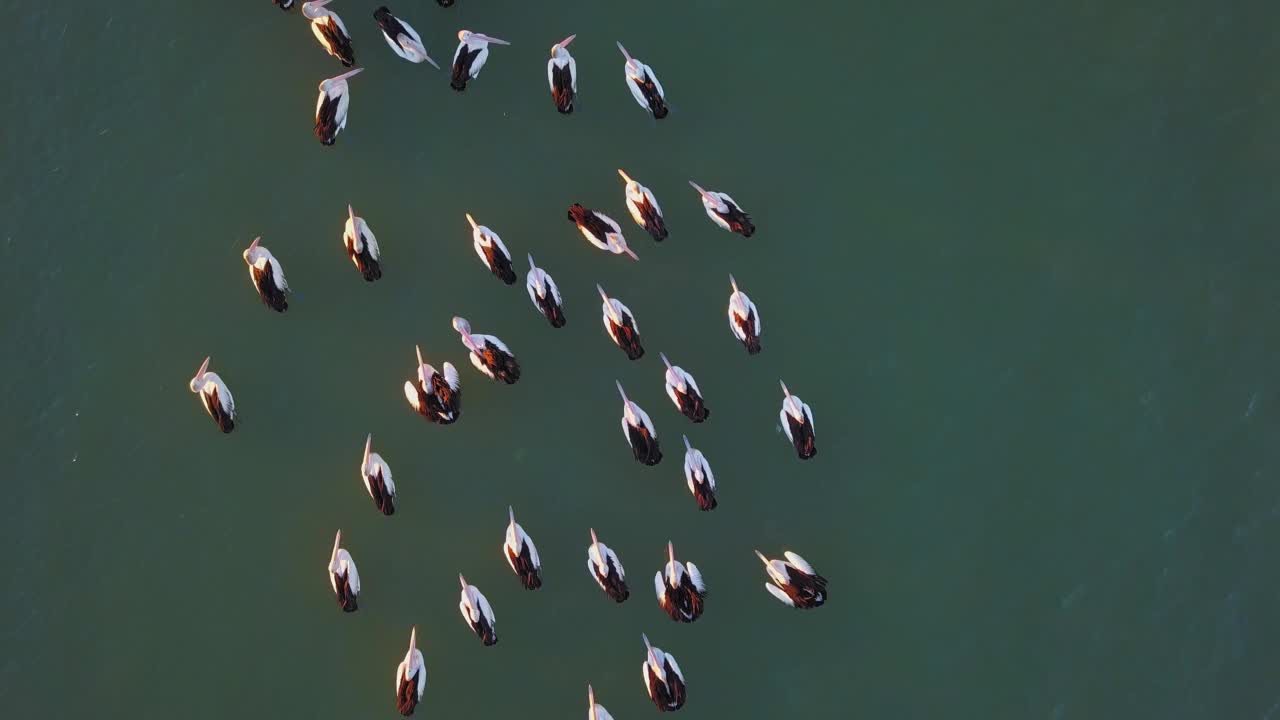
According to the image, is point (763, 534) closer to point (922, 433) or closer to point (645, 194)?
point (922, 433)

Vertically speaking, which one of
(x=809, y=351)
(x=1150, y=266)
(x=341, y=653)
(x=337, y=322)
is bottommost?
(x=341, y=653)

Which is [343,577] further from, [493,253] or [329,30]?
[329,30]

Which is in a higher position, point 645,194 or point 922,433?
point 645,194

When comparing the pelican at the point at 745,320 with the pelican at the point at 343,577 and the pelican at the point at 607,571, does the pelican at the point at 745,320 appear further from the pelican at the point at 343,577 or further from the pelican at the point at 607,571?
the pelican at the point at 343,577

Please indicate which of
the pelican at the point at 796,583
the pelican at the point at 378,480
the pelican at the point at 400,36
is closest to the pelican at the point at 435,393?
the pelican at the point at 378,480

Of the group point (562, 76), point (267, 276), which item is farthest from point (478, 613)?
point (562, 76)

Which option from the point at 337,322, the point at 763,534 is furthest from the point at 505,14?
the point at 763,534

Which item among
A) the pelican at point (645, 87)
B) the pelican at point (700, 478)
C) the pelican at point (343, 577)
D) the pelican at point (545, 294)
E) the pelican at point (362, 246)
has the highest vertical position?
the pelican at point (645, 87)
